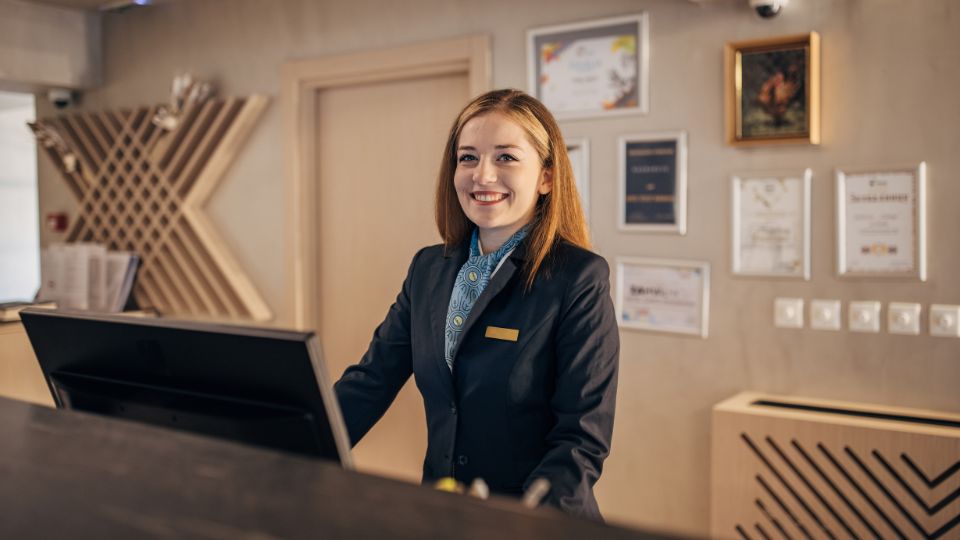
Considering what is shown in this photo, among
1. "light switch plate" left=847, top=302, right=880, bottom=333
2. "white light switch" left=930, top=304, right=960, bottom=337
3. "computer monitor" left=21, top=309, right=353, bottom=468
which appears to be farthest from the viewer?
"light switch plate" left=847, top=302, right=880, bottom=333

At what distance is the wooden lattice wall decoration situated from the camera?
418 centimetres

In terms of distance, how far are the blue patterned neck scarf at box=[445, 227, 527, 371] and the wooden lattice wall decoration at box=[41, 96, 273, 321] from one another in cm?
266

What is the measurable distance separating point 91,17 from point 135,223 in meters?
1.17

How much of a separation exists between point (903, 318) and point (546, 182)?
151cm

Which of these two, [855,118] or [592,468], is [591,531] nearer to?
[592,468]

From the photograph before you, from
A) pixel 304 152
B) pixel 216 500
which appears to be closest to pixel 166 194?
pixel 304 152

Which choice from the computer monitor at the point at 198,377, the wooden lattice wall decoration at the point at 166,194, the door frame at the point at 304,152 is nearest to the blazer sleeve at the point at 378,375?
the computer monitor at the point at 198,377

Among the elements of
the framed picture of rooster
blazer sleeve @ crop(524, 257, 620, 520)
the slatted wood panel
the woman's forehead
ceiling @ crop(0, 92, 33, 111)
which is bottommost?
the slatted wood panel

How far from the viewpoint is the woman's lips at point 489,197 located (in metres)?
1.61

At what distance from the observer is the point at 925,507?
2.45m

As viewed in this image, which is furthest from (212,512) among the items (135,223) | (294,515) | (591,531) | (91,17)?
(91,17)

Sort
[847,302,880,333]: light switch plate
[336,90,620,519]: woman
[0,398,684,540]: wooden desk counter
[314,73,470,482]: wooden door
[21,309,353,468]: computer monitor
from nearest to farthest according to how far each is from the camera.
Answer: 1. [0,398,684,540]: wooden desk counter
2. [21,309,353,468]: computer monitor
3. [336,90,620,519]: woman
4. [847,302,880,333]: light switch plate
5. [314,73,470,482]: wooden door

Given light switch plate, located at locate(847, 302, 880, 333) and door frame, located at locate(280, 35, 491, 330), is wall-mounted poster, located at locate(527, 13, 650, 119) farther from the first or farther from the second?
light switch plate, located at locate(847, 302, 880, 333)

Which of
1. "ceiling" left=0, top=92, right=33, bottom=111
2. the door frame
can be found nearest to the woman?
the door frame
